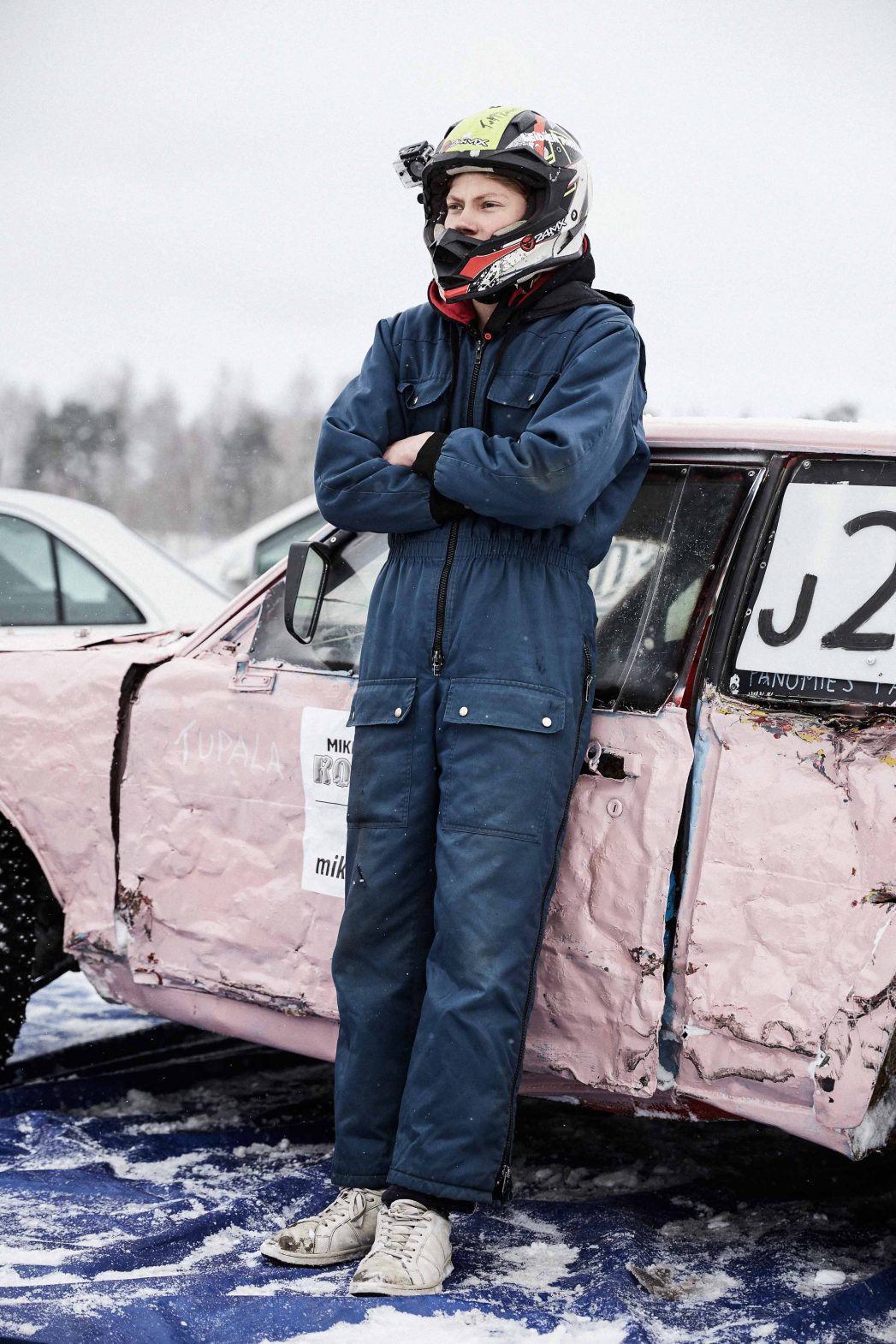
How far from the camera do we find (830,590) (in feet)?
8.26

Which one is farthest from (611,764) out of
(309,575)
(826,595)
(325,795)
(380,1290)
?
(380,1290)

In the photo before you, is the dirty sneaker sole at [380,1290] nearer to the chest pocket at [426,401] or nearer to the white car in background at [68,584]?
the chest pocket at [426,401]

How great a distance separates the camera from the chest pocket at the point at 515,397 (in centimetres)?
264

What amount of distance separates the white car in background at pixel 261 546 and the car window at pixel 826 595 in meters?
6.32

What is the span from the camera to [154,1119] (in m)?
3.54

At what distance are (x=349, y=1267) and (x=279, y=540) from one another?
696 centimetres

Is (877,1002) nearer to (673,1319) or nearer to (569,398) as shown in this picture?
(673,1319)

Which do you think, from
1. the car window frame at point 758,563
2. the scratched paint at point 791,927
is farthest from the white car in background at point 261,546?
the scratched paint at point 791,927

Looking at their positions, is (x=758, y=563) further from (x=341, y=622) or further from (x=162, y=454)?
Answer: (x=162, y=454)

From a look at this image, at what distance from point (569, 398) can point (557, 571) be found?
13.0 inches

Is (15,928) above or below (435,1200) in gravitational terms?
above

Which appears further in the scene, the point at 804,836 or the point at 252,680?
the point at 252,680

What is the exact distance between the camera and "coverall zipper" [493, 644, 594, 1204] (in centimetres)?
249

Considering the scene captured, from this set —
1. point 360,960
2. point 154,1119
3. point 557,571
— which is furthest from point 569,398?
point 154,1119
